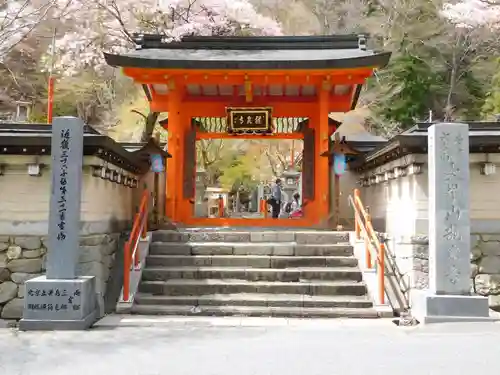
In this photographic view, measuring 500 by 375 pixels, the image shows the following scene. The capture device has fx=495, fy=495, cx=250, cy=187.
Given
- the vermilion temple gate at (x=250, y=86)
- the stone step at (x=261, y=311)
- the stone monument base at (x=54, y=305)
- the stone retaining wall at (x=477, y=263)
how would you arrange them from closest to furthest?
the stone monument base at (x=54, y=305)
the stone step at (x=261, y=311)
the stone retaining wall at (x=477, y=263)
the vermilion temple gate at (x=250, y=86)

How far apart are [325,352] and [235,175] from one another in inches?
1209

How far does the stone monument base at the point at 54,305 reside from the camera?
7.18 m

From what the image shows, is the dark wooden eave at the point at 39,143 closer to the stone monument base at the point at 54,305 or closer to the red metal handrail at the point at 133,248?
the red metal handrail at the point at 133,248

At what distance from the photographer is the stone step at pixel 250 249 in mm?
10133

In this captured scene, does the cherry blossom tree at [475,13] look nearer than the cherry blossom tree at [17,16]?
No

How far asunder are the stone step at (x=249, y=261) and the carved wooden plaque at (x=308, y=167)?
3.68 m

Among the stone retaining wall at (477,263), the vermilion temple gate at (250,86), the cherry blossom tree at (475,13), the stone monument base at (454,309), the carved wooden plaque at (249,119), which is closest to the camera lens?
the stone monument base at (454,309)

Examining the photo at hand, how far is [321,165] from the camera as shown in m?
13.0

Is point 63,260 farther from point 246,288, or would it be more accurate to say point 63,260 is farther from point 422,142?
point 422,142

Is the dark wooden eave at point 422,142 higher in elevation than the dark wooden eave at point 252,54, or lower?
lower

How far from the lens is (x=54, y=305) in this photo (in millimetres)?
7234

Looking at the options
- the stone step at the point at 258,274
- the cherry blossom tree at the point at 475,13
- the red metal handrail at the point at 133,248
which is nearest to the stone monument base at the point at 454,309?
the stone step at the point at 258,274

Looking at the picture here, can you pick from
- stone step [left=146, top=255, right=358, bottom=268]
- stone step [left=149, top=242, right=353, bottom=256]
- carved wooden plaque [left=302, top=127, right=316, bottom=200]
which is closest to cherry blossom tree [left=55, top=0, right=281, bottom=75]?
carved wooden plaque [left=302, top=127, right=316, bottom=200]

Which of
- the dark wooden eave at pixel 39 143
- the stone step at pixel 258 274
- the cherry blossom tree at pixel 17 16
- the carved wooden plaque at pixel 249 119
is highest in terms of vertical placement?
the cherry blossom tree at pixel 17 16
